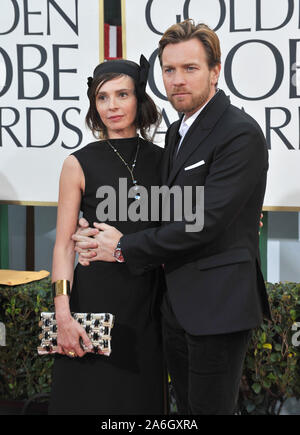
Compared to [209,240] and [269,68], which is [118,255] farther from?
[269,68]

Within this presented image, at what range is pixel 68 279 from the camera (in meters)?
2.12

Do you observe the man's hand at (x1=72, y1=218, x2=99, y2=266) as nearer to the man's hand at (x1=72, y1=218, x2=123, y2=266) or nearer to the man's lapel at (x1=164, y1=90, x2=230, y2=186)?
the man's hand at (x1=72, y1=218, x2=123, y2=266)

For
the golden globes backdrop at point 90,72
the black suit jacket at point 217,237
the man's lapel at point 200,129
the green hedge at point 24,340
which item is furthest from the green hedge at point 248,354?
the man's lapel at point 200,129

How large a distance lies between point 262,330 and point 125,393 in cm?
115

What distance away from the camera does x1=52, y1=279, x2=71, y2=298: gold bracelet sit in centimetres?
208

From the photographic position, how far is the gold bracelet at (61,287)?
208 centimetres

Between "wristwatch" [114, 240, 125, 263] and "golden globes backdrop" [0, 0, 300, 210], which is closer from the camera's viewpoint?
"wristwatch" [114, 240, 125, 263]

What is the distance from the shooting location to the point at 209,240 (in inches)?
71.1

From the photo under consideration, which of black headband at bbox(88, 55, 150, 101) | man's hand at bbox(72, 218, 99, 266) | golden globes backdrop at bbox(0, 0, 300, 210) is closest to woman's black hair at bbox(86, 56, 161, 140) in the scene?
black headband at bbox(88, 55, 150, 101)

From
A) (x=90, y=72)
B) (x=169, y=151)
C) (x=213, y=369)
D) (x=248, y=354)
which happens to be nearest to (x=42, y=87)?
(x=90, y=72)

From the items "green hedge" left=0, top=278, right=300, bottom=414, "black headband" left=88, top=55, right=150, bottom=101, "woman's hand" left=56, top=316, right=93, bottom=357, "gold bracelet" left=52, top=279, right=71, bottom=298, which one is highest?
"black headband" left=88, top=55, right=150, bottom=101

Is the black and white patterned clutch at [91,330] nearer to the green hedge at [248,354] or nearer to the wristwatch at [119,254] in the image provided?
the wristwatch at [119,254]

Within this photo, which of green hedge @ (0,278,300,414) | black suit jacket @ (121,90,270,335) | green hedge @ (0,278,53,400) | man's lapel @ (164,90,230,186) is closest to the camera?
black suit jacket @ (121,90,270,335)

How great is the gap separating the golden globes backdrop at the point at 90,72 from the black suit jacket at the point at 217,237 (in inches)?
52.2
